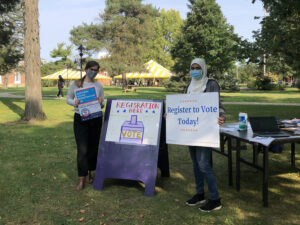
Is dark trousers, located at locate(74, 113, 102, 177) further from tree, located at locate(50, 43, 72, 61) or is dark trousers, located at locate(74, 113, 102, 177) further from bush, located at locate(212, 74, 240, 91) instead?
tree, located at locate(50, 43, 72, 61)

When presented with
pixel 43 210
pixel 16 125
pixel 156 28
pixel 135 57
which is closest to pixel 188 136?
pixel 43 210

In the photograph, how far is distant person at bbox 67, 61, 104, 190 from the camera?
447cm

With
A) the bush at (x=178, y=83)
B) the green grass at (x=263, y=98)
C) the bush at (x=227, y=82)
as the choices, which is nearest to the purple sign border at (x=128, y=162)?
the green grass at (x=263, y=98)

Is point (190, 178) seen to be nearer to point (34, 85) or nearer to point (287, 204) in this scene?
point (287, 204)

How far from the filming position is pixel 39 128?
10.5 meters

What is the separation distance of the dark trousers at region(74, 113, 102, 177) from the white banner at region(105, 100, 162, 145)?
0.69ft

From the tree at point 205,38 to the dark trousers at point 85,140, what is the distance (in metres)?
24.5

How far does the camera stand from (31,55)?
38.1 ft

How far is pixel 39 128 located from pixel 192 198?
797 cm

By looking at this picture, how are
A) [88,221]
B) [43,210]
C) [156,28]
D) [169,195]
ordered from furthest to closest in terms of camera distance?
[156,28]
[169,195]
[43,210]
[88,221]

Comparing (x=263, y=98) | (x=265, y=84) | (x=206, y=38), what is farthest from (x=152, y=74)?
(x=263, y=98)

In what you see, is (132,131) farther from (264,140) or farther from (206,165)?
(264,140)

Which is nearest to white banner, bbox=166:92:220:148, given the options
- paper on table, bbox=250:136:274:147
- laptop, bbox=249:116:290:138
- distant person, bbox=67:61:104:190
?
paper on table, bbox=250:136:274:147

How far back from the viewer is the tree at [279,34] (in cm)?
1012
